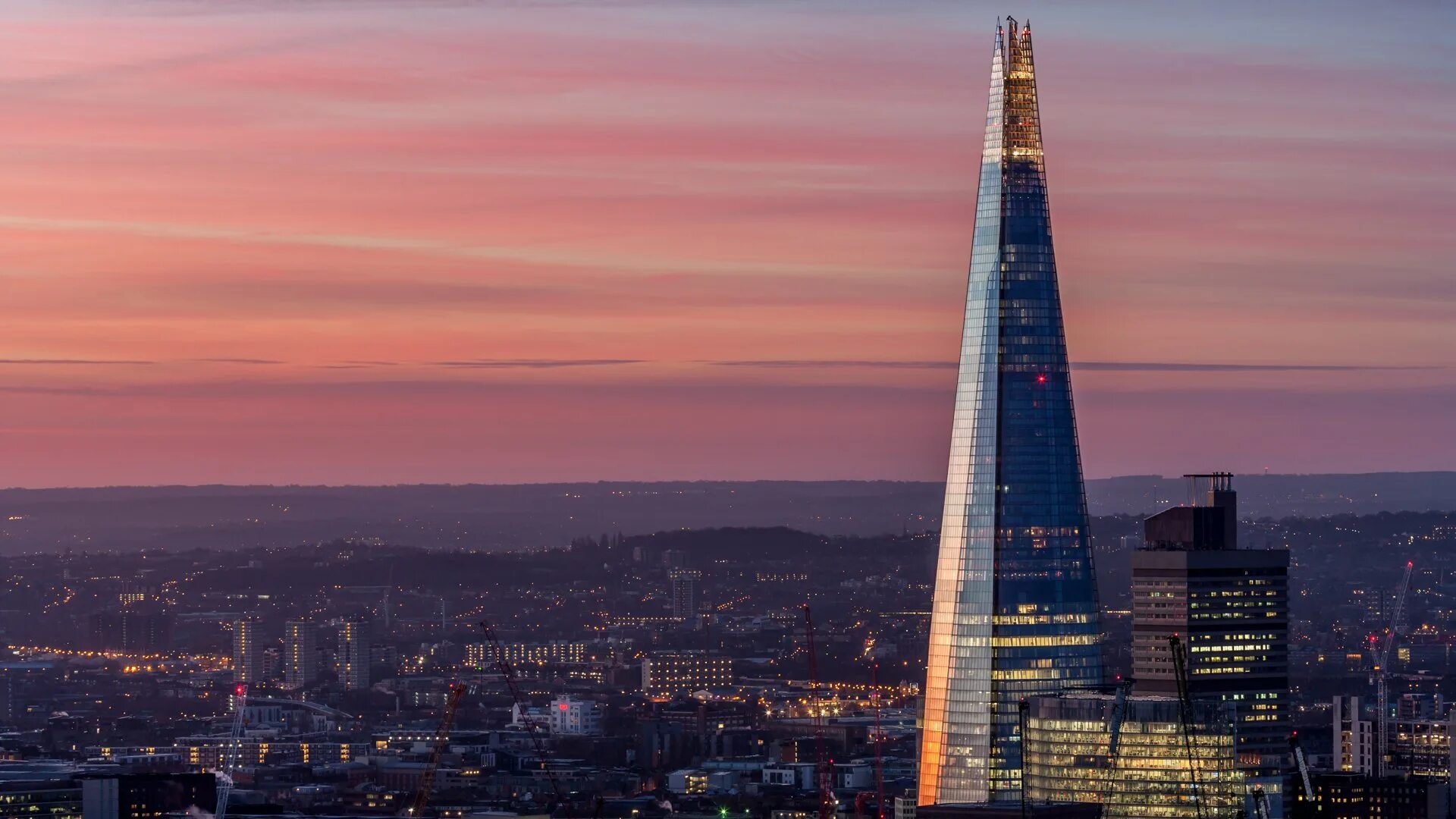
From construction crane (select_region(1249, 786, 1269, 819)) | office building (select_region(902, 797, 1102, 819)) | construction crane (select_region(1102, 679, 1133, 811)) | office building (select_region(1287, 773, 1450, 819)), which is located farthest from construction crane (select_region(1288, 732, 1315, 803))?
office building (select_region(902, 797, 1102, 819))

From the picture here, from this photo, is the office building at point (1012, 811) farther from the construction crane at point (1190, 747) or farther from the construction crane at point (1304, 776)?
the construction crane at point (1304, 776)

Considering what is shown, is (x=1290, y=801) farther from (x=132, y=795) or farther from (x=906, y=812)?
(x=132, y=795)

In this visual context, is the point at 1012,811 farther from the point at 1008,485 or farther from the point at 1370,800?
the point at 1370,800

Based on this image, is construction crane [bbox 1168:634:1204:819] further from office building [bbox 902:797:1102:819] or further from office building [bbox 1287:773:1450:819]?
office building [bbox 1287:773:1450:819]

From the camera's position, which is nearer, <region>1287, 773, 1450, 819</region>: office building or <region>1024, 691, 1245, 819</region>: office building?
<region>1024, 691, 1245, 819</region>: office building

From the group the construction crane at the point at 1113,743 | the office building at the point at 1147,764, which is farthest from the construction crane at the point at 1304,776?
the construction crane at the point at 1113,743

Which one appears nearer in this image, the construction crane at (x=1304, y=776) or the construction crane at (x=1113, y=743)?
the construction crane at (x=1113, y=743)

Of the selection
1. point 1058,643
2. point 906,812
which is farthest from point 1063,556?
point 906,812
